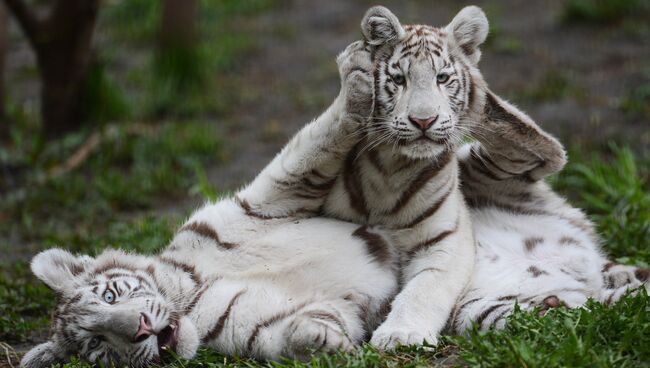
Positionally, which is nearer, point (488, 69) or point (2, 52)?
point (2, 52)

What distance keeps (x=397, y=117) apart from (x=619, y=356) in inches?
42.6

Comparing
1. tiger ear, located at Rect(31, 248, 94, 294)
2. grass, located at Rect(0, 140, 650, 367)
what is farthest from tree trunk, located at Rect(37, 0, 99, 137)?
tiger ear, located at Rect(31, 248, 94, 294)

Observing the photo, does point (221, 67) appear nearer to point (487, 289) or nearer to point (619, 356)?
point (487, 289)

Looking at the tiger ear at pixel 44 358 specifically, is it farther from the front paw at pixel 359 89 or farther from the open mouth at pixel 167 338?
the front paw at pixel 359 89

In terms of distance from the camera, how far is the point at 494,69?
8.40m

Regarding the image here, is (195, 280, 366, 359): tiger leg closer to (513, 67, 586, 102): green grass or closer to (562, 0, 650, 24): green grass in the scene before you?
(513, 67, 586, 102): green grass

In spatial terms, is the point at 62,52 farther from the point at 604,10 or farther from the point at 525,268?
the point at 604,10

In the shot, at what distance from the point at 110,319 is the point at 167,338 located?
0.23 meters

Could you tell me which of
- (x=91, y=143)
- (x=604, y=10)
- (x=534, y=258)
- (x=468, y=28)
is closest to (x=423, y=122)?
(x=468, y=28)

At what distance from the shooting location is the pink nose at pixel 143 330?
323 cm

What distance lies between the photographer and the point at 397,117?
3.29 metres

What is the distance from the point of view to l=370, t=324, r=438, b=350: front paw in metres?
3.23

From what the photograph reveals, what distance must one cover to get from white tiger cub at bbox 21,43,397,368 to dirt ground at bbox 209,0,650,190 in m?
2.61

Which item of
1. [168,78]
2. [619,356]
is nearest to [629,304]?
[619,356]
